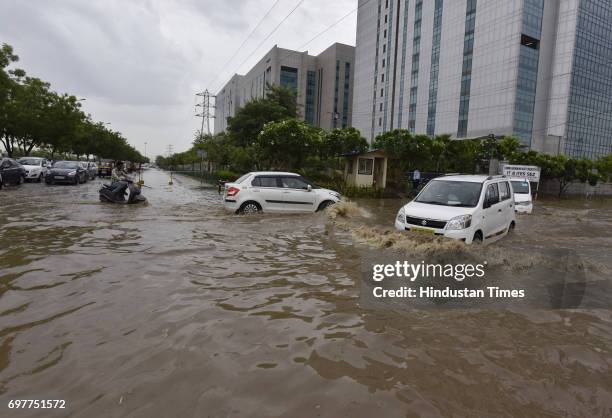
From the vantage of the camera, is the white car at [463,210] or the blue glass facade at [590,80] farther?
the blue glass facade at [590,80]

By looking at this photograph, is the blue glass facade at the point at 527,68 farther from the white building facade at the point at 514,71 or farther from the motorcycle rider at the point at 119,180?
the motorcycle rider at the point at 119,180

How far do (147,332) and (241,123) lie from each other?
101 ft

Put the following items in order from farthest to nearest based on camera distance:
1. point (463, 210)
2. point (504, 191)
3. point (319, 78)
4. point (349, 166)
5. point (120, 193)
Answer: point (319, 78) < point (349, 166) < point (120, 193) < point (504, 191) < point (463, 210)

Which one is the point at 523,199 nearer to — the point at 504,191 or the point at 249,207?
the point at 504,191

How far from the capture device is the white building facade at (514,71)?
50562mm

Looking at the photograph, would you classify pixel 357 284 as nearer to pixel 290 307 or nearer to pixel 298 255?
pixel 290 307

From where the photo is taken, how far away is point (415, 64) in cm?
6350

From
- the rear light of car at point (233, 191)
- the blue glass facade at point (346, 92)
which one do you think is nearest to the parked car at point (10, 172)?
the rear light of car at point (233, 191)

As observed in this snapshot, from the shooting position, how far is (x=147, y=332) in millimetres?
3713

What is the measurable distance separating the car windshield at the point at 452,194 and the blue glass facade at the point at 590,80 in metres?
56.3

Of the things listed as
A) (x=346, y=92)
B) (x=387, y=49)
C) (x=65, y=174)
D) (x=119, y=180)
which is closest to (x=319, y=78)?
(x=346, y=92)

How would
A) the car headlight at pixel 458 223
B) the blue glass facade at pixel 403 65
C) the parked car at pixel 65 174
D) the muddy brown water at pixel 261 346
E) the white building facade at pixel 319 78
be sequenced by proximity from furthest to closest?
the white building facade at pixel 319 78
the blue glass facade at pixel 403 65
the parked car at pixel 65 174
the car headlight at pixel 458 223
the muddy brown water at pixel 261 346

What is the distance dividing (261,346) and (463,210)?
229 inches

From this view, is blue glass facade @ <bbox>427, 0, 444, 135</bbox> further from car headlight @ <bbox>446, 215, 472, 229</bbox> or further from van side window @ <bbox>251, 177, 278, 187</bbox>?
car headlight @ <bbox>446, 215, 472, 229</bbox>
